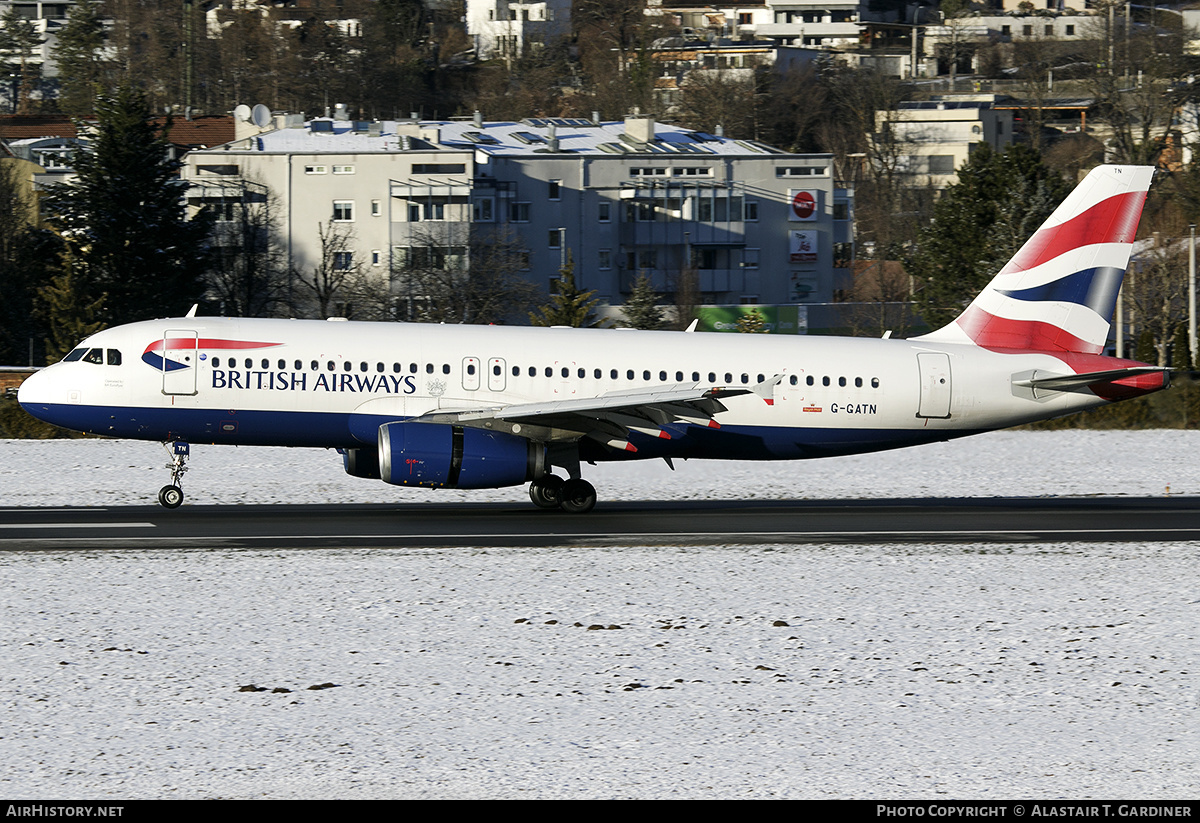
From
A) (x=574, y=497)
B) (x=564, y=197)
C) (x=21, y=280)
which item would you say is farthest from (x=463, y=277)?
(x=574, y=497)

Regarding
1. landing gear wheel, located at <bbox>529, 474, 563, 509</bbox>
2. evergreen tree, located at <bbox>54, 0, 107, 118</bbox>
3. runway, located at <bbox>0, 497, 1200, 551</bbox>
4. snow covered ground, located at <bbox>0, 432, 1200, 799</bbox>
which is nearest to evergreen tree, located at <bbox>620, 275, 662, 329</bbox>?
runway, located at <bbox>0, 497, 1200, 551</bbox>

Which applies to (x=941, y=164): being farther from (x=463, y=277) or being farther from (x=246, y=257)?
(x=246, y=257)

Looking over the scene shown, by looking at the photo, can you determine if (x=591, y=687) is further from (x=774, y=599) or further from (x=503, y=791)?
(x=774, y=599)

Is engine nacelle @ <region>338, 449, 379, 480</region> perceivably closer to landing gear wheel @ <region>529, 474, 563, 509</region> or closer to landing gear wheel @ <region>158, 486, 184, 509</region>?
landing gear wheel @ <region>529, 474, 563, 509</region>

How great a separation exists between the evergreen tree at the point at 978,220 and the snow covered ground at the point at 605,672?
201 feet

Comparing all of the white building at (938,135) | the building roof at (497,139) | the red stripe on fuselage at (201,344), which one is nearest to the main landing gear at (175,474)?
the red stripe on fuselage at (201,344)

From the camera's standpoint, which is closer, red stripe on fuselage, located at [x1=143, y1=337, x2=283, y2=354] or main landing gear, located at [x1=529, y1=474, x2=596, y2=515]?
red stripe on fuselage, located at [x1=143, y1=337, x2=283, y2=354]

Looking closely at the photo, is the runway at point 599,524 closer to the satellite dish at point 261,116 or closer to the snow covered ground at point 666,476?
the snow covered ground at point 666,476

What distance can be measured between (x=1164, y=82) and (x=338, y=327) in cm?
13487

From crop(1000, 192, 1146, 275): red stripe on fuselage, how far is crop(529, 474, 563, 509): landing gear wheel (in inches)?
417

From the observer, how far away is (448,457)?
26.7m

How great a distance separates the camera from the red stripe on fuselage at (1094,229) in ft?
104

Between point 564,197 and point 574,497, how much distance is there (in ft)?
268

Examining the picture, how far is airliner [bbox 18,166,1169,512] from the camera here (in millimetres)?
28047
